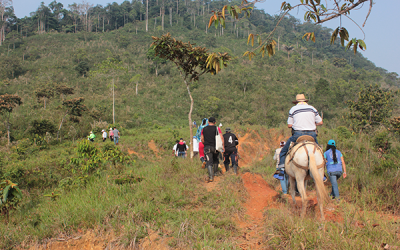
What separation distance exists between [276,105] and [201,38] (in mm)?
41339

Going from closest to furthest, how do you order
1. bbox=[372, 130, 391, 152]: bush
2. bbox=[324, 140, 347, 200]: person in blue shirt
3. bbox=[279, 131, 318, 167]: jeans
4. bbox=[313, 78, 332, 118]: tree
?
bbox=[279, 131, 318, 167]: jeans
bbox=[324, 140, 347, 200]: person in blue shirt
bbox=[372, 130, 391, 152]: bush
bbox=[313, 78, 332, 118]: tree

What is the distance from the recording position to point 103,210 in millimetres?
A: 4082

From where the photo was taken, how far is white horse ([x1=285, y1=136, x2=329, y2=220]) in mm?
3959

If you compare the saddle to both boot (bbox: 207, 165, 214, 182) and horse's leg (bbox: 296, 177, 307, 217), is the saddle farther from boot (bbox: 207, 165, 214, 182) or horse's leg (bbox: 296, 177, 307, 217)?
boot (bbox: 207, 165, 214, 182)

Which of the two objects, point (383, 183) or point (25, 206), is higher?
point (383, 183)

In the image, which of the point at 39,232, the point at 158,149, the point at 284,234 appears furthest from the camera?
the point at 158,149

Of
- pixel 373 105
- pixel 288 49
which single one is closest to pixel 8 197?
pixel 373 105

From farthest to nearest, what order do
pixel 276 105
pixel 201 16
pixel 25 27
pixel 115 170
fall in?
pixel 201 16 → pixel 25 27 → pixel 276 105 → pixel 115 170

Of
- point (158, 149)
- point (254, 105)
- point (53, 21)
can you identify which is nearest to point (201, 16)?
point (53, 21)

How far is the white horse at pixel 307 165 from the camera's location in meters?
3.96

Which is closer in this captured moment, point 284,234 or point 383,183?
point 284,234

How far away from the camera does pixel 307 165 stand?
4156mm

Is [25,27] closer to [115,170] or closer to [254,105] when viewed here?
[254,105]

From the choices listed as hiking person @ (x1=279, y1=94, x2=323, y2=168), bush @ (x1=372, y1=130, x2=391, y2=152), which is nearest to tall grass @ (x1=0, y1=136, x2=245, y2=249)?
Result: hiking person @ (x1=279, y1=94, x2=323, y2=168)
